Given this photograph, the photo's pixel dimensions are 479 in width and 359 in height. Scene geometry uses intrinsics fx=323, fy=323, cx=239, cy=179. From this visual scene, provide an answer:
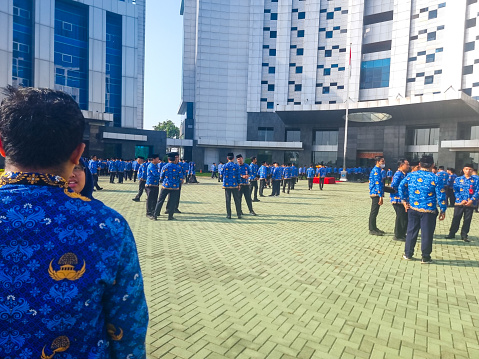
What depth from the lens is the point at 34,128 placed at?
1271 millimetres

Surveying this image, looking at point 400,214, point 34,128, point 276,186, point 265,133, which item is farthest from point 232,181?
point 265,133

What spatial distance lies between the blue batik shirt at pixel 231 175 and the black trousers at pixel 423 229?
560 cm

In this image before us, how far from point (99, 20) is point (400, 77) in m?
42.0

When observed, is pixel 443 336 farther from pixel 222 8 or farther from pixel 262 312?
pixel 222 8

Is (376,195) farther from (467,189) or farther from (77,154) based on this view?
(77,154)

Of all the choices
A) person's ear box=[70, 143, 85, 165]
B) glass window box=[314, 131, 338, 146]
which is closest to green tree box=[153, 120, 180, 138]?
glass window box=[314, 131, 338, 146]

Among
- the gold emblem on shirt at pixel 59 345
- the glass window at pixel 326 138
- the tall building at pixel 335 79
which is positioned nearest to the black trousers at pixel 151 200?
the gold emblem on shirt at pixel 59 345

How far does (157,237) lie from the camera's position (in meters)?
7.76

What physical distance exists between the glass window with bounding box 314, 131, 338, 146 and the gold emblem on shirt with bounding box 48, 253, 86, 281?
51.8 meters

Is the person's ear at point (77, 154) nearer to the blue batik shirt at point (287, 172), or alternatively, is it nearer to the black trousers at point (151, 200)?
the black trousers at point (151, 200)

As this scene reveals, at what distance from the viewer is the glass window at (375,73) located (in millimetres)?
47094

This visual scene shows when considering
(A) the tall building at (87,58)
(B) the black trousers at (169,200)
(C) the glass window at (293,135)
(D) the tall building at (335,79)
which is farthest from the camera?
(C) the glass window at (293,135)

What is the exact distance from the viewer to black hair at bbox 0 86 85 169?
1271 mm

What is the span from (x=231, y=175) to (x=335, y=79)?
45.9 m
